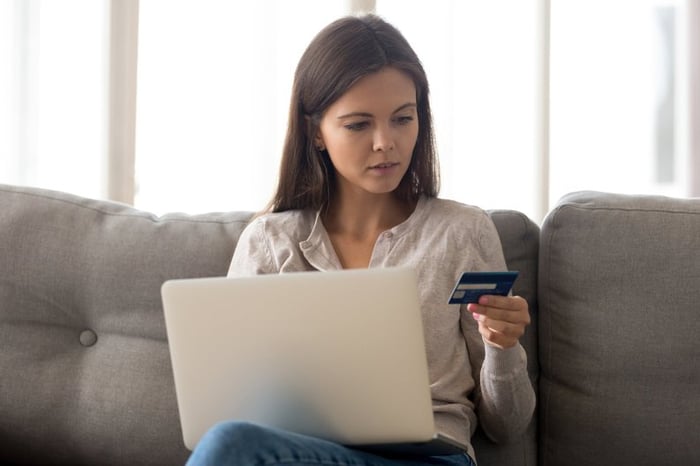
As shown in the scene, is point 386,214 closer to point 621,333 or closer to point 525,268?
point 525,268

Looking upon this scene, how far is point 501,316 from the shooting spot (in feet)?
4.58

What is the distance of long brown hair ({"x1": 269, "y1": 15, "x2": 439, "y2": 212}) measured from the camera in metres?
1.70

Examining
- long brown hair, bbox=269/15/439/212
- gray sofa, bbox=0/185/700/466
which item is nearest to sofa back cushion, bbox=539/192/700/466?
gray sofa, bbox=0/185/700/466

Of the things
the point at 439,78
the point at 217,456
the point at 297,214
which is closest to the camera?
the point at 217,456

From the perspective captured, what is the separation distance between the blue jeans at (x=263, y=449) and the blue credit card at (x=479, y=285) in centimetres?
24

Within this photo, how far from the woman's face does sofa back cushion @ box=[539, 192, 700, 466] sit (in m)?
0.30

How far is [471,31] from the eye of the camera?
10.3ft

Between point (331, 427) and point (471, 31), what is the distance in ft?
7.06

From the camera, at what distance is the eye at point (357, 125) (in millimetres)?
1684

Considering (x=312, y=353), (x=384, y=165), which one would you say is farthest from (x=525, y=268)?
(x=312, y=353)

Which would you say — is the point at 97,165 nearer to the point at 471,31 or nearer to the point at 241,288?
the point at 471,31

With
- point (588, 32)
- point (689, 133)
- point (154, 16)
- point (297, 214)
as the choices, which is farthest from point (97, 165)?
point (689, 133)

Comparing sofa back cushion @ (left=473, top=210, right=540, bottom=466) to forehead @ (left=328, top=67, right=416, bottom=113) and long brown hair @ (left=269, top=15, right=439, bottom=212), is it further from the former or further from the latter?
forehead @ (left=328, top=67, right=416, bottom=113)

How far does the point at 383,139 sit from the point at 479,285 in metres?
0.43
